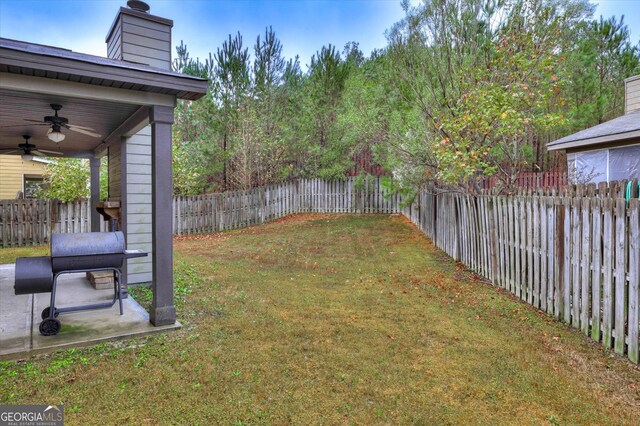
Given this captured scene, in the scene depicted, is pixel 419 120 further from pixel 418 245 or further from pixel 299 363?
pixel 299 363

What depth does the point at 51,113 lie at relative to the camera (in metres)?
4.77

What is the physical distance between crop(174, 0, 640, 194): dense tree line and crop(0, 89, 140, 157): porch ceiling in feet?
16.7

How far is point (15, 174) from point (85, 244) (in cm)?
1630

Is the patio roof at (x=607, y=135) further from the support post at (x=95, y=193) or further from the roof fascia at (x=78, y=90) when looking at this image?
the support post at (x=95, y=193)

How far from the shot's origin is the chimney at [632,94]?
11.8m

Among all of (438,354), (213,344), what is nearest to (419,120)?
(438,354)

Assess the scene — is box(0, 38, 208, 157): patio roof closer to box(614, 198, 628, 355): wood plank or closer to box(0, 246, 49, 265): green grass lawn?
box(614, 198, 628, 355): wood plank

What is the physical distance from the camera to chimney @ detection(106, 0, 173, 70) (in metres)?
5.88

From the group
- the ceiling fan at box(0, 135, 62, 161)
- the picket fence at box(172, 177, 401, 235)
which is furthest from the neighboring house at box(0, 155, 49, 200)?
the ceiling fan at box(0, 135, 62, 161)

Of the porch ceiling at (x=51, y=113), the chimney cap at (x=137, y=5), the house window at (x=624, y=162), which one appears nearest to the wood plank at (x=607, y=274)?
the porch ceiling at (x=51, y=113)

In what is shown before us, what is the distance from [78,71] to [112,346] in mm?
2578

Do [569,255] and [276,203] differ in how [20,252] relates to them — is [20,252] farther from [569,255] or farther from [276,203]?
[569,255]

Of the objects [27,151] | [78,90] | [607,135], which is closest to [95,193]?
[27,151]

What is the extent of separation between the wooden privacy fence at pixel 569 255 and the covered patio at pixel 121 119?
4265mm
